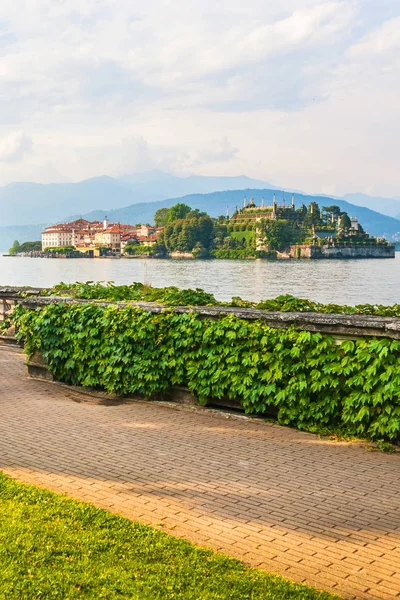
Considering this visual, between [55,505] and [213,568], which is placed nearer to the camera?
Result: [213,568]

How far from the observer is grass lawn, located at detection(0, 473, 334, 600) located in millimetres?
4039

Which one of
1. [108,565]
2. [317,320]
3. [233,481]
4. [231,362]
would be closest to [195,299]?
[231,362]

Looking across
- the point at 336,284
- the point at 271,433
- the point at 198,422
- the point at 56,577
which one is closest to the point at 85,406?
the point at 198,422

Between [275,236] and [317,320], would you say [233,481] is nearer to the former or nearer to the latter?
[317,320]

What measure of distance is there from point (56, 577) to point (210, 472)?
2.38 m

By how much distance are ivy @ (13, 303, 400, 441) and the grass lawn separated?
10.8ft

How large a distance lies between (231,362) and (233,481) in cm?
242

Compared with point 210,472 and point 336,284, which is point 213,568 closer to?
point 210,472

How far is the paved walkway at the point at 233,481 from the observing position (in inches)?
185

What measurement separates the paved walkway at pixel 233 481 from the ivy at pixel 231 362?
0.37 metres

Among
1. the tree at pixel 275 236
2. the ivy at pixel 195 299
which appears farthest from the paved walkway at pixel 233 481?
the tree at pixel 275 236

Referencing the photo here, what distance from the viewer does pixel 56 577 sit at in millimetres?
4172

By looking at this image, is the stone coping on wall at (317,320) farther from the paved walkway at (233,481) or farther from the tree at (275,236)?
the tree at (275,236)

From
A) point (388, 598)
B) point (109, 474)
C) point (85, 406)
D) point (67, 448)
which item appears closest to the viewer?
point (388, 598)
